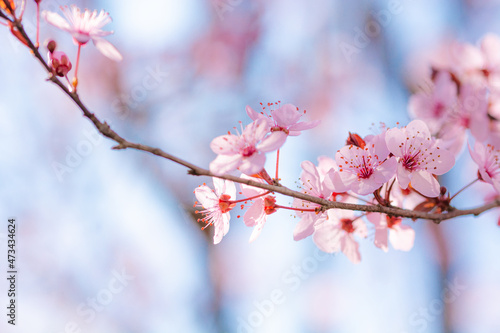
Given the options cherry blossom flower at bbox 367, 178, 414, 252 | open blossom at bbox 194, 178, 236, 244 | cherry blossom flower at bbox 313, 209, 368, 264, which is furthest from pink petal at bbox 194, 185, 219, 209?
cherry blossom flower at bbox 367, 178, 414, 252

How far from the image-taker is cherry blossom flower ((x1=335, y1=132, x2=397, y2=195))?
964 mm

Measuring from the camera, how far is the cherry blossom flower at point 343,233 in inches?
49.8

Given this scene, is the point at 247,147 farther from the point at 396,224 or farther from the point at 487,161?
the point at 487,161

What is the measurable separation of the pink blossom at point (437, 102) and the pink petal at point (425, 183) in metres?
0.73

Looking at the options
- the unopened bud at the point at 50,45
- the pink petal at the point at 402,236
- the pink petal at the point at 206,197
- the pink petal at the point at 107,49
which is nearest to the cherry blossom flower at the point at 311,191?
the pink petal at the point at 206,197

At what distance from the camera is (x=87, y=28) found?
3.35 feet

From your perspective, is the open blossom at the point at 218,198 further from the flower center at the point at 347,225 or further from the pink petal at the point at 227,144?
the flower center at the point at 347,225

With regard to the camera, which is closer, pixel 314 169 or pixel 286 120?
pixel 286 120

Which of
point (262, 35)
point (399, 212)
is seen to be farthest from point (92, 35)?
point (262, 35)

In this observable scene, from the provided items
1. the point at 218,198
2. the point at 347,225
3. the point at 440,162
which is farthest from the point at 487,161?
the point at 218,198

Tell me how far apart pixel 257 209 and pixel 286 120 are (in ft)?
0.88

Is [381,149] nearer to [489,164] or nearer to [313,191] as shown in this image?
[313,191]

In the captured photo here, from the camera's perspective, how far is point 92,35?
1.01 metres

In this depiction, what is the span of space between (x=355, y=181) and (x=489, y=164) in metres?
0.52
